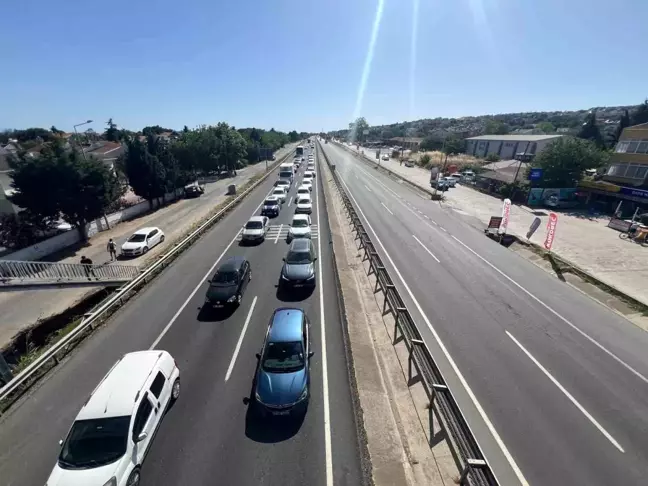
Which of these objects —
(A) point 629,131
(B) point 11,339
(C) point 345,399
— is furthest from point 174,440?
(A) point 629,131

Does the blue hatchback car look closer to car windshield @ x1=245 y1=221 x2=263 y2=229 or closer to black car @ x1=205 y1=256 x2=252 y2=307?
black car @ x1=205 y1=256 x2=252 y2=307

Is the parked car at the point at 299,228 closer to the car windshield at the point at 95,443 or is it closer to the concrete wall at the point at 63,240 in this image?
the car windshield at the point at 95,443

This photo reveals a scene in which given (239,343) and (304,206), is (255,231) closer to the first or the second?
(304,206)

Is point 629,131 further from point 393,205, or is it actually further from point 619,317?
point 619,317

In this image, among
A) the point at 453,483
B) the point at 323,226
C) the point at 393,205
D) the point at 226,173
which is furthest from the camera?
the point at 226,173

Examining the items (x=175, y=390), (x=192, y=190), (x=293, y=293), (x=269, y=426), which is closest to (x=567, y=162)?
(x=293, y=293)

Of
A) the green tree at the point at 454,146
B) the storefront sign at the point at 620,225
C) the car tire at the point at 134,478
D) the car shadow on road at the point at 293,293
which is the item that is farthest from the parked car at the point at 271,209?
the green tree at the point at 454,146
